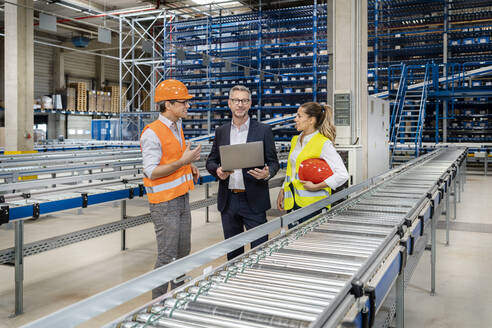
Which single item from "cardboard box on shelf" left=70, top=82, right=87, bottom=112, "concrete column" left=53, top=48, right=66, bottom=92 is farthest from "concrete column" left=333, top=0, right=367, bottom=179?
"concrete column" left=53, top=48, right=66, bottom=92

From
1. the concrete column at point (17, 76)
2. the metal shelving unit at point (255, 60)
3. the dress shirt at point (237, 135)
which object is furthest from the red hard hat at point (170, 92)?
the metal shelving unit at point (255, 60)

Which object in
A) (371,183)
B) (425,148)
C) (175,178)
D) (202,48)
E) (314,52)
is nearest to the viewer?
(175,178)

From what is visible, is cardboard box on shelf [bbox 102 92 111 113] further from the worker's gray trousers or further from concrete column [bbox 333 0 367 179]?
the worker's gray trousers

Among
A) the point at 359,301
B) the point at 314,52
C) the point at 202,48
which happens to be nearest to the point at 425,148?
the point at 314,52

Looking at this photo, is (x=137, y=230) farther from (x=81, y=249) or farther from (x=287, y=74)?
(x=287, y=74)

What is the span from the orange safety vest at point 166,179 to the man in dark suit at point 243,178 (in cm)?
34

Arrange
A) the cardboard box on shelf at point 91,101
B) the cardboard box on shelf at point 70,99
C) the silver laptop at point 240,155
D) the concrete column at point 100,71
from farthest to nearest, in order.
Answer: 1. the concrete column at point 100,71
2. the cardboard box on shelf at point 91,101
3. the cardboard box on shelf at point 70,99
4. the silver laptop at point 240,155

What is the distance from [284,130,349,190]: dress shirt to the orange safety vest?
87 centimetres

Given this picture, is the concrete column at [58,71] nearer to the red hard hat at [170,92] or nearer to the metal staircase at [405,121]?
the metal staircase at [405,121]

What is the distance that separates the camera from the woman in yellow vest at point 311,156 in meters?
3.03

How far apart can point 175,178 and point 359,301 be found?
162 centimetres

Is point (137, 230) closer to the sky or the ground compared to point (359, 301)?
closer to the ground

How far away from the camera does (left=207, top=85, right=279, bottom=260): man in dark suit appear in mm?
3029

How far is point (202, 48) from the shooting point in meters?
17.7
